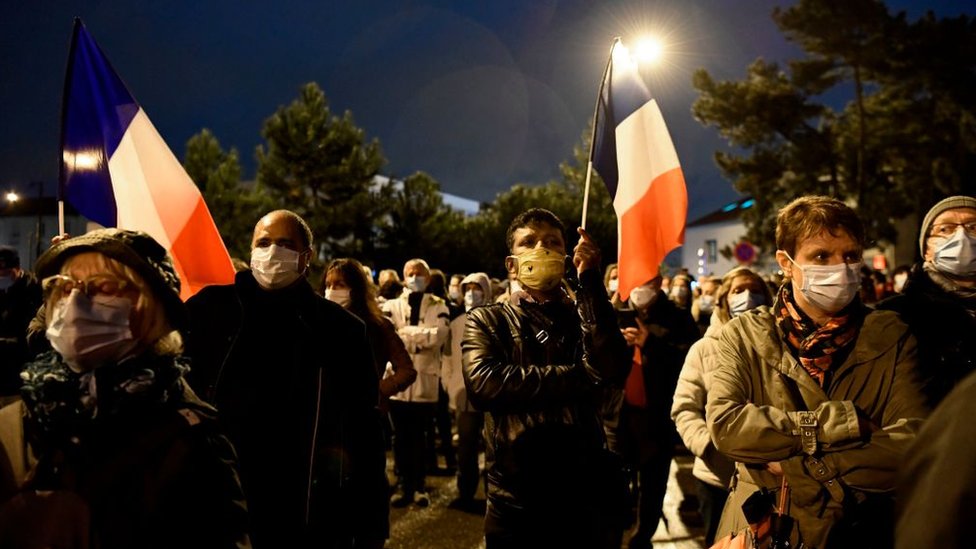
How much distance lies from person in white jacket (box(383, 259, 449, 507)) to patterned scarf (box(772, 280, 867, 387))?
4679mm

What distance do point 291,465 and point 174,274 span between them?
3.88ft

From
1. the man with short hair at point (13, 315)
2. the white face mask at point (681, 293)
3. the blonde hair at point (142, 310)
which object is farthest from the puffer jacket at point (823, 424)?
the white face mask at point (681, 293)

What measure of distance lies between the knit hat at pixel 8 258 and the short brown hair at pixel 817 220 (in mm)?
5346

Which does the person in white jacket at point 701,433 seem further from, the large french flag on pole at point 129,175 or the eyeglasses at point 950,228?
the large french flag on pole at point 129,175

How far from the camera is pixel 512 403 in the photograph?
3.06m

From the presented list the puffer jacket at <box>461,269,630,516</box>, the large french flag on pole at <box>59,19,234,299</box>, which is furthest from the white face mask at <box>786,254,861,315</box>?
the large french flag on pole at <box>59,19,234,299</box>

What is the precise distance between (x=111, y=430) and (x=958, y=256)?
3377 millimetres

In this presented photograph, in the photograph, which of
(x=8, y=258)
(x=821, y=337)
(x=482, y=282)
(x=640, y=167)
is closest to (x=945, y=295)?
(x=821, y=337)

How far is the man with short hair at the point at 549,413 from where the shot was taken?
3.03 metres

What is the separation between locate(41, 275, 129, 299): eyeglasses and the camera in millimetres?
1954

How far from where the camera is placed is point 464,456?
22.4ft

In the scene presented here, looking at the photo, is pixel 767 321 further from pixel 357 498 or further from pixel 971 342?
pixel 357 498

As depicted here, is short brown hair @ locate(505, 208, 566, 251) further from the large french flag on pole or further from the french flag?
the large french flag on pole

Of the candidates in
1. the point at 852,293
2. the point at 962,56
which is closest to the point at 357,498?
the point at 852,293
